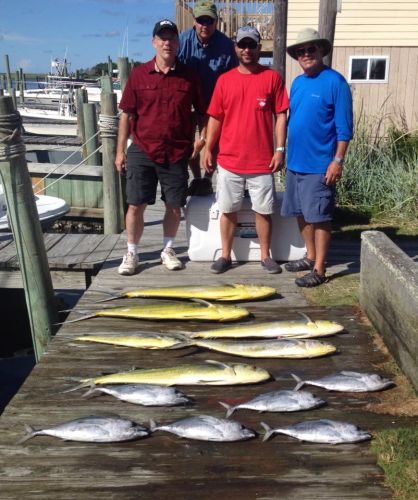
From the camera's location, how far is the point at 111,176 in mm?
6398

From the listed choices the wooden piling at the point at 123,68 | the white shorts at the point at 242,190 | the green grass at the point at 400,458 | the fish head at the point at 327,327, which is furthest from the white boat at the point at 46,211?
the green grass at the point at 400,458

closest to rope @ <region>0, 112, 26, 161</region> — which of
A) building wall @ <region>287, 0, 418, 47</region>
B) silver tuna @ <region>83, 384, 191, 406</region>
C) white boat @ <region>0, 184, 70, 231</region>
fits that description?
silver tuna @ <region>83, 384, 191, 406</region>

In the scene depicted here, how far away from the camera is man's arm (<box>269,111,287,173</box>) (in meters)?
4.70

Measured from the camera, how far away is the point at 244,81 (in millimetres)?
4617

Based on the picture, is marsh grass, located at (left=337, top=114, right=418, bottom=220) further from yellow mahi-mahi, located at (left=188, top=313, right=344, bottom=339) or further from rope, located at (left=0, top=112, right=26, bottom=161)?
rope, located at (left=0, top=112, right=26, bottom=161)

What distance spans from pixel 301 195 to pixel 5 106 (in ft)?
7.47

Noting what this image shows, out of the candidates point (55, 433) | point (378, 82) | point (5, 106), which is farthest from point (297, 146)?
point (378, 82)

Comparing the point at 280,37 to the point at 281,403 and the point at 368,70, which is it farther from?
the point at 368,70

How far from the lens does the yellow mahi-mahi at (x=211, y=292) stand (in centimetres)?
441

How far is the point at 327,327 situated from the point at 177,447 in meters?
1.48

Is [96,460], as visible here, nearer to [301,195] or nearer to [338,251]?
[301,195]

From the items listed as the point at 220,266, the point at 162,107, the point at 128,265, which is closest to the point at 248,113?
the point at 162,107

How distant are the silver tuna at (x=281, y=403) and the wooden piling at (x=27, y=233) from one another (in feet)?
7.50

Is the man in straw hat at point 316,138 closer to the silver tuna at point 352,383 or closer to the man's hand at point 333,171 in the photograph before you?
the man's hand at point 333,171
